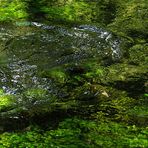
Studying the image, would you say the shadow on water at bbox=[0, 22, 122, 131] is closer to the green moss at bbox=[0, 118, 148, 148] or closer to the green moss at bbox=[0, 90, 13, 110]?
the green moss at bbox=[0, 90, 13, 110]

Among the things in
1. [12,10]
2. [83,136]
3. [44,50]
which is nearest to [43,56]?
[44,50]

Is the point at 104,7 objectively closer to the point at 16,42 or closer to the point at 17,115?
the point at 16,42

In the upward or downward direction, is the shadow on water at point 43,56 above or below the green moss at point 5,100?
below

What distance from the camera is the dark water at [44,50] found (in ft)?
19.9

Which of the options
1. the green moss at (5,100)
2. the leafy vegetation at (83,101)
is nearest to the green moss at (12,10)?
the leafy vegetation at (83,101)

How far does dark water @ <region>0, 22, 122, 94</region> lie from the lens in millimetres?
6059

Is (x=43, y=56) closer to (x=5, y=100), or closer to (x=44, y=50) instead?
(x=44, y=50)

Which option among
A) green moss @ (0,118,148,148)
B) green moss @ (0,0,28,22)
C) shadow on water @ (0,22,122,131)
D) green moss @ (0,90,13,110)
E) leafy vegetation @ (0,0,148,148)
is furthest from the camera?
green moss @ (0,0,28,22)

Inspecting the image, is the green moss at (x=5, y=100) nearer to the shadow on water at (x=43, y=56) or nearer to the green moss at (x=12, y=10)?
the shadow on water at (x=43, y=56)

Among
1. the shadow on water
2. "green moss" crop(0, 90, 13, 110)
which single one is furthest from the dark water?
"green moss" crop(0, 90, 13, 110)

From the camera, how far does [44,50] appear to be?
23.9 feet

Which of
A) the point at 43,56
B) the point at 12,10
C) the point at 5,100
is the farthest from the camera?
the point at 12,10

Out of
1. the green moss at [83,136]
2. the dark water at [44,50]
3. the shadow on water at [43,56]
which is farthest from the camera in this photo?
the dark water at [44,50]

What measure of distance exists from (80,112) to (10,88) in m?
Answer: 1.22
